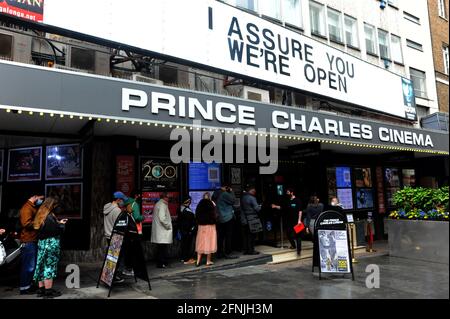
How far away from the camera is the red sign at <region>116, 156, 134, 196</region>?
895 centimetres

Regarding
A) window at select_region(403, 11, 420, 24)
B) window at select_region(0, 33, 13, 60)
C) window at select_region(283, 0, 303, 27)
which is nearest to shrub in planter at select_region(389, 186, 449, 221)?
window at select_region(283, 0, 303, 27)

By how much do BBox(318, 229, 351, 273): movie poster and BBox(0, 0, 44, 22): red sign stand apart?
6.85m

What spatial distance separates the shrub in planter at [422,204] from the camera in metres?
8.08

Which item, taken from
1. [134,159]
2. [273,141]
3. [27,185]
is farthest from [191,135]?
[27,185]

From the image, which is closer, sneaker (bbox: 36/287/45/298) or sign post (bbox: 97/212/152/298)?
sneaker (bbox: 36/287/45/298)

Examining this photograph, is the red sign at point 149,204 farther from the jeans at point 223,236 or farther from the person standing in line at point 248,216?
the person standing in line at point 248,216

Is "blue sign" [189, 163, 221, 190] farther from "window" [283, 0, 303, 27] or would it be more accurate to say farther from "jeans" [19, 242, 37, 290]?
Result: "window" [283, 0, 303, 27]

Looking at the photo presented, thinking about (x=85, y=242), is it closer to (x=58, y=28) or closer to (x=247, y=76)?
(x=58, y=28)

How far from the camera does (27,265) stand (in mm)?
6461

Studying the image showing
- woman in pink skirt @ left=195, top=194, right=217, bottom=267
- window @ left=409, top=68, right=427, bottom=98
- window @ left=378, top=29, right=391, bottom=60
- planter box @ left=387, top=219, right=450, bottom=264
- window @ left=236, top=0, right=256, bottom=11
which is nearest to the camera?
planter box @ left=387, top=219, right=450, bottom=264

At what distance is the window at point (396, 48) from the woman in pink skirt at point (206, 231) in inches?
593

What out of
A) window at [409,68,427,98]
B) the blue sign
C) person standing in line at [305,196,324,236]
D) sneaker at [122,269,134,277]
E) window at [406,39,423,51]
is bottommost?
sneaker at [122,269,134,277]

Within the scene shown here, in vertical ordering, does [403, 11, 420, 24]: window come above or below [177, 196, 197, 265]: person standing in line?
above

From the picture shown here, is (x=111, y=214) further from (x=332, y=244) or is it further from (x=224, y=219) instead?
(x=332, y=244)
